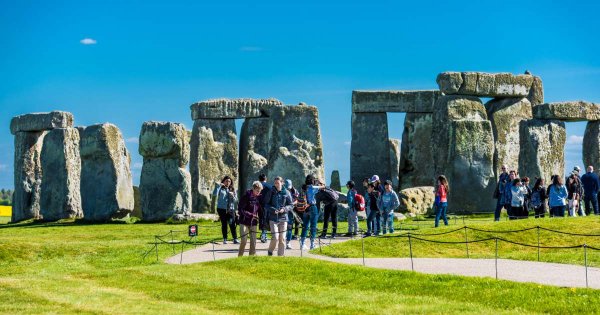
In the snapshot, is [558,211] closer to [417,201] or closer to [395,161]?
[417,201]

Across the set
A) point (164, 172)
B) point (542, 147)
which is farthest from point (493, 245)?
point (164, 172)

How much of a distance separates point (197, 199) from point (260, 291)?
27.1 m

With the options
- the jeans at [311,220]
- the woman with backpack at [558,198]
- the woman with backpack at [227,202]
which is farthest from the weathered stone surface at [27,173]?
the woman with backpack at [558,198]

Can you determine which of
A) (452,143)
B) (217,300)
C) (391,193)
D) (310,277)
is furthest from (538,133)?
(217,300)

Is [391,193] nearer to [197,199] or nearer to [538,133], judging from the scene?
[538,133]

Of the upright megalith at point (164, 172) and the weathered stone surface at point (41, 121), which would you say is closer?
the upright megalith at point (164, 172)

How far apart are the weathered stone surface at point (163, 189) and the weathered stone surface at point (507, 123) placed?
11.7 m

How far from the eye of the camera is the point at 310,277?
64.2 ft

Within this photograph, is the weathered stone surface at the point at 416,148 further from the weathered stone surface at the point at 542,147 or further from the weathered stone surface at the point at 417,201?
the weathered stone surface at the point at 542,147

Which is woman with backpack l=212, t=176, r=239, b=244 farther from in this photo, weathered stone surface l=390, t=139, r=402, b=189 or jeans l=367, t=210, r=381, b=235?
weathered stone surface l=390, t=139, r=402, b=189

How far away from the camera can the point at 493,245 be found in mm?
25422

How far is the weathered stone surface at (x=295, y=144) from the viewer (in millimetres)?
35250

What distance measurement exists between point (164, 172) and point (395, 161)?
540 inches

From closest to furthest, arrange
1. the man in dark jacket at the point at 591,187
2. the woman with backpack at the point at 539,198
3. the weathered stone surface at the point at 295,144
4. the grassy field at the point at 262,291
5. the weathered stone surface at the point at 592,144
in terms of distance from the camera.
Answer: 1. the grassy field at the point at 262,291
2. the woman with backpack at the point at 539,198
3. the man in dark jacket at the point at 591,187
4. the weathered stone surface at the point at 295,144
5. the weathered stone surface at the point at 592,144
